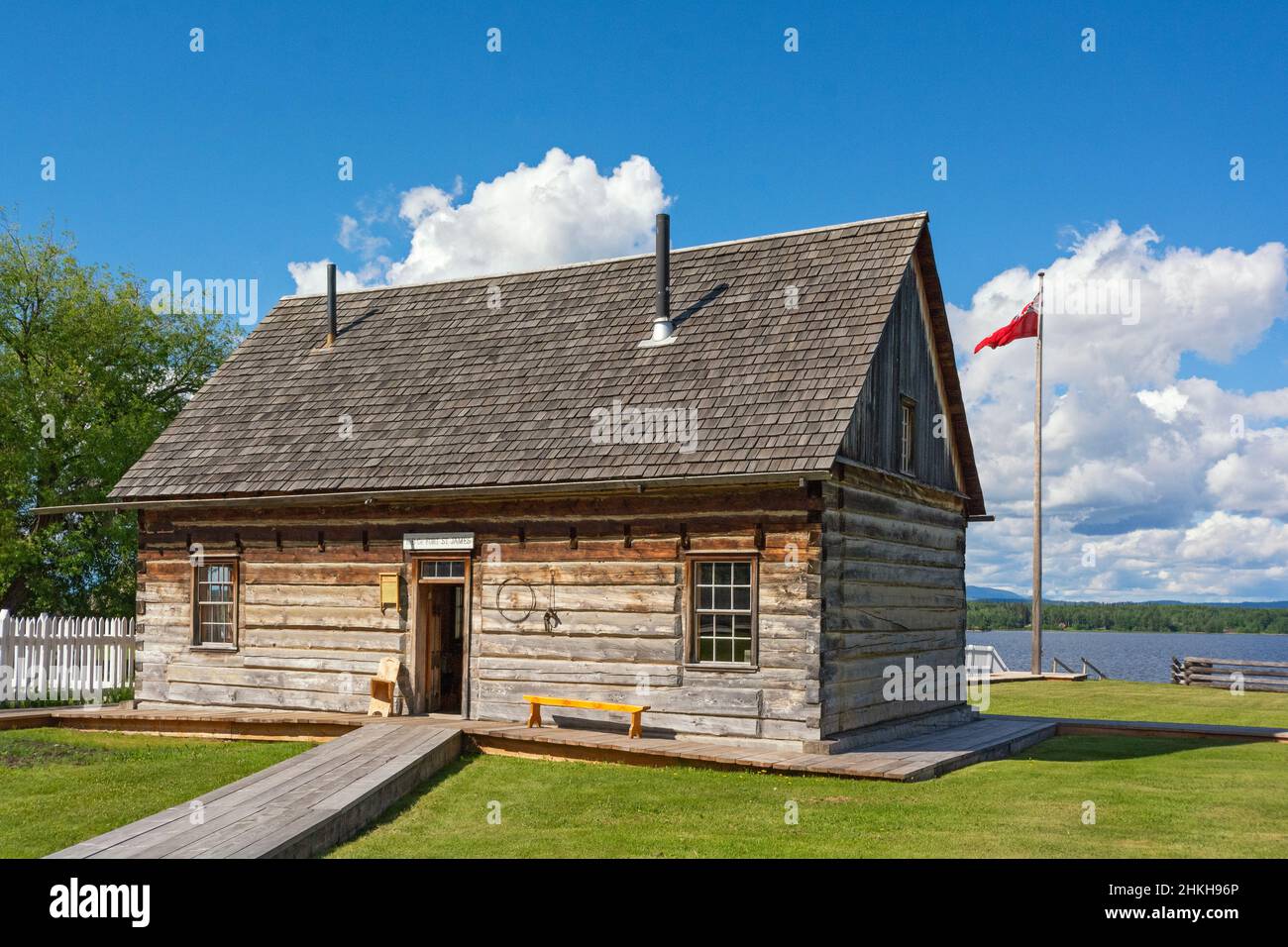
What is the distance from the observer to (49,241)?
3450cm

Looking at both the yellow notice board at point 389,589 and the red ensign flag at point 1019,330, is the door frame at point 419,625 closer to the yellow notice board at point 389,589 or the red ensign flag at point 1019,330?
the yellow notice board at point 389,589

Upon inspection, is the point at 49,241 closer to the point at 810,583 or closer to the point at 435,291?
the point at 435,291

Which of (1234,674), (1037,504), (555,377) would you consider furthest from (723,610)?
(1234,674)

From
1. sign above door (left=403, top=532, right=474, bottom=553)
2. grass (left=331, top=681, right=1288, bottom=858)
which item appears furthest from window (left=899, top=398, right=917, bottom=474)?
sign above door (left=403, top=532, right=474, bottom=553)

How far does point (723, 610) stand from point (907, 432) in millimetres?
5032

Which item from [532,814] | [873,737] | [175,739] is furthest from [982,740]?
[175,739]

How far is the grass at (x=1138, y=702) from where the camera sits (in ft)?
76.3

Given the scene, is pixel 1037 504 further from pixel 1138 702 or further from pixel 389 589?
pixel 389 589

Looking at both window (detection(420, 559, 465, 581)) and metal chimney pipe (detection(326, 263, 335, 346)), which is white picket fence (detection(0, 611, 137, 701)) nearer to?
metal chimney pipe (detection(326, 263, 335, 346))

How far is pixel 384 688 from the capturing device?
59.0ft

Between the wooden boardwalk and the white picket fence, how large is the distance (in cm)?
1022

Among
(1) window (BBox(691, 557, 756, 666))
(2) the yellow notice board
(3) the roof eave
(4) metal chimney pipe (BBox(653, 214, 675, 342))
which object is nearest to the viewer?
(3) the roof eave

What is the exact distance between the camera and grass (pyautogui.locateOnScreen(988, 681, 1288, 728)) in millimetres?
23250
